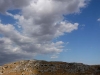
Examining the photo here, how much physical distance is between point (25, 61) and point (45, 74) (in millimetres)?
13909

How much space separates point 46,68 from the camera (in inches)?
2936

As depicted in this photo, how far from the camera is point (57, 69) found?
74000mm

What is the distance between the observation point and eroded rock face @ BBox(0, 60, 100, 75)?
72.6m

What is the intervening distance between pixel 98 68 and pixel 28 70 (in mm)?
29005

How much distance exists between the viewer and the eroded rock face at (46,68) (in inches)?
2857

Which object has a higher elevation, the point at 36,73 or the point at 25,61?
the point at 25,61

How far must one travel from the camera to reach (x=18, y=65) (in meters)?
78.8

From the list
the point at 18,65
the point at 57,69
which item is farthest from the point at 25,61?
the point at 57,69

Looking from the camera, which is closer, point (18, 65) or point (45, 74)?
point (45, 74)

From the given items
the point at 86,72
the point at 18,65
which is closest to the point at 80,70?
the point at 86,72

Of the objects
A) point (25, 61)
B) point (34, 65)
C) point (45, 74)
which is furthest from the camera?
point (25, 61)

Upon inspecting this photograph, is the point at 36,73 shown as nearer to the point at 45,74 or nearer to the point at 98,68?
the point at 45,74

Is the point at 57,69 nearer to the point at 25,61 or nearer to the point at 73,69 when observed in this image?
the point at 73,69

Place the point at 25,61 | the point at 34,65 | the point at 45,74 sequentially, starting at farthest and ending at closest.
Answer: the point at 25,61
the point at 34,65
the point at 45,74
